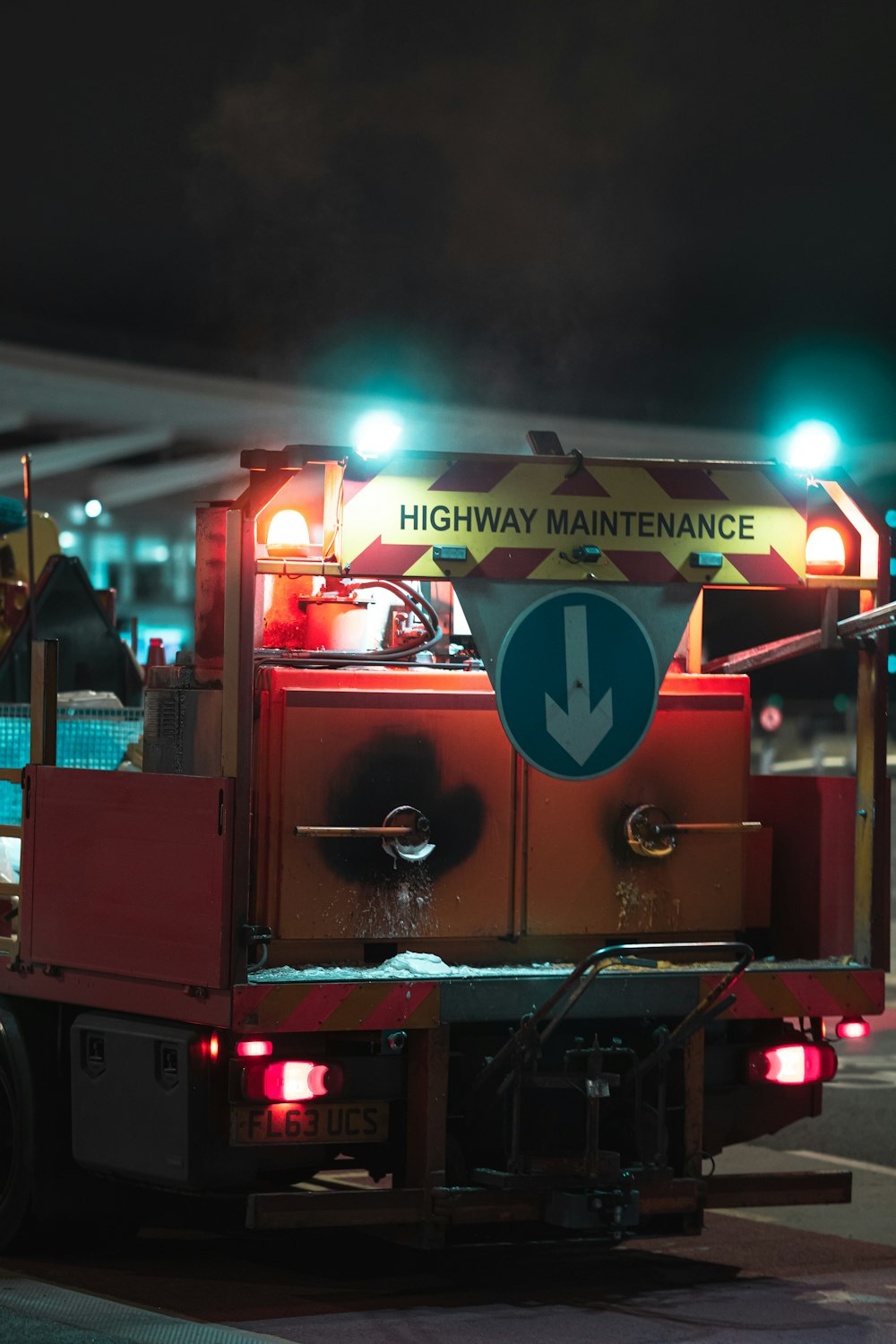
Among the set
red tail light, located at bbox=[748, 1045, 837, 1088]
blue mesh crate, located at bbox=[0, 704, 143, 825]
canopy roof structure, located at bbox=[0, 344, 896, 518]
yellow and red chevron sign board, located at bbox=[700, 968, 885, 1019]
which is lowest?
red tail light, located at bbox=[748, 1045, 837, 1088]

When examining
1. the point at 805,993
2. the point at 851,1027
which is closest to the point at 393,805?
the point at 805,993

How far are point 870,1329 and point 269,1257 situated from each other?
2.31m

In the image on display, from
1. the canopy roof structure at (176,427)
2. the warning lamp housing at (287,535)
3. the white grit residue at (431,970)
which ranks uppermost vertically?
the canopy roof structure at (176,427)

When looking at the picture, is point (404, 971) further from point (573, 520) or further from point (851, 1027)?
point (851, 1027)

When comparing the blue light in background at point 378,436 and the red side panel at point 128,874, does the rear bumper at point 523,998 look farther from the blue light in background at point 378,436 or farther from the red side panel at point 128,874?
the blue light in background at point 378,436

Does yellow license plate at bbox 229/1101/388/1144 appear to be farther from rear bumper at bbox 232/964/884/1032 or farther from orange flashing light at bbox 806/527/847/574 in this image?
orange flashing light at bbox 806/527/847/574

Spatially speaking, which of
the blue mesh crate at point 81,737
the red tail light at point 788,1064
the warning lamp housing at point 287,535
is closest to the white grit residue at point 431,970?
the red tail light at point 788,1064

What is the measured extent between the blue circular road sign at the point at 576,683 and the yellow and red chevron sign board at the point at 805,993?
0.95 metres

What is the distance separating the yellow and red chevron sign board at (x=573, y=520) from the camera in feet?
19.9

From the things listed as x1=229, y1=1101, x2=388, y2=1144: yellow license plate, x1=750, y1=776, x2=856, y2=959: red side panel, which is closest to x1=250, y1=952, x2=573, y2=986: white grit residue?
x1=229, y1=1101, x2=388, y2=1144: yellow license plate

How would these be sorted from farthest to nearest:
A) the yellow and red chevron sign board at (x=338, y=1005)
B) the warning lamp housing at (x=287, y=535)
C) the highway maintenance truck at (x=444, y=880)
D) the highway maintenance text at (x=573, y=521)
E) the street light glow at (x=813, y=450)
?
the street light glow at (x=813, y=450)
the warning lamp housing at (x=287, y=535)
the highway maintenance text at (x=573, y=521)
the highway maintenance truck at (x=444, y=880)
the yellow and red chevron sign board at (x=338, y=1005)

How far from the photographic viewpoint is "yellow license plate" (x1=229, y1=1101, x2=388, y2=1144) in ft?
18.9

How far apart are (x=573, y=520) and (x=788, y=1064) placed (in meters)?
2.11

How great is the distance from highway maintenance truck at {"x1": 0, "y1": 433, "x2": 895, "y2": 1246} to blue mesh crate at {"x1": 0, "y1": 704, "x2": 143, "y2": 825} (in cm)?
130
